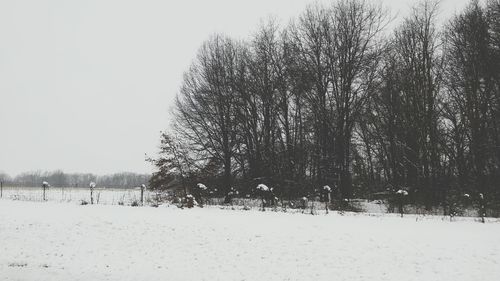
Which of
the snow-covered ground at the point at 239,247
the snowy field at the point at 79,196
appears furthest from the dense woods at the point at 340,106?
the snow-covered ground at the point at 239,247

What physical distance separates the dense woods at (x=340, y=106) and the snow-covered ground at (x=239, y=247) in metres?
10.2

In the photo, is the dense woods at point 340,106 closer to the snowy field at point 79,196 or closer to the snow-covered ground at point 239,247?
the snowy field at point 79,196

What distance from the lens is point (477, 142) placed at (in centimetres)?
2642

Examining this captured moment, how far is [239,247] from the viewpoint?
13500 millimetres

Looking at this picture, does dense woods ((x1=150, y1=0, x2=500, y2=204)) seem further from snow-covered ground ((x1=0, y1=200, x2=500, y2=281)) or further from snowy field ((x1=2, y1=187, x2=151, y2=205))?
snow-covered ground ((x1=0, y1=200, x2=500, y2=281))

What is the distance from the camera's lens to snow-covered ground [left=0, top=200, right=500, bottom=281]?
11.0 meters

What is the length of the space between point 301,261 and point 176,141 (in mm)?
21170

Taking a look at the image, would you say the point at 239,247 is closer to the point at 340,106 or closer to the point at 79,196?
the point at 340,106

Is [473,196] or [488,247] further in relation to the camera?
[473,196]

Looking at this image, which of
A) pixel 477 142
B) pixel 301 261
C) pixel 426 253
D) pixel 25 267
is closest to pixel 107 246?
pixel 25 267

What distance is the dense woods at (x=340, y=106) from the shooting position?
26.3 metres

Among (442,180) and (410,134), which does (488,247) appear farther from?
(410,134)

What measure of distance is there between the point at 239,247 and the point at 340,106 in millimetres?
17104

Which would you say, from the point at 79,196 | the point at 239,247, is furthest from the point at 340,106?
the point at 79,196
